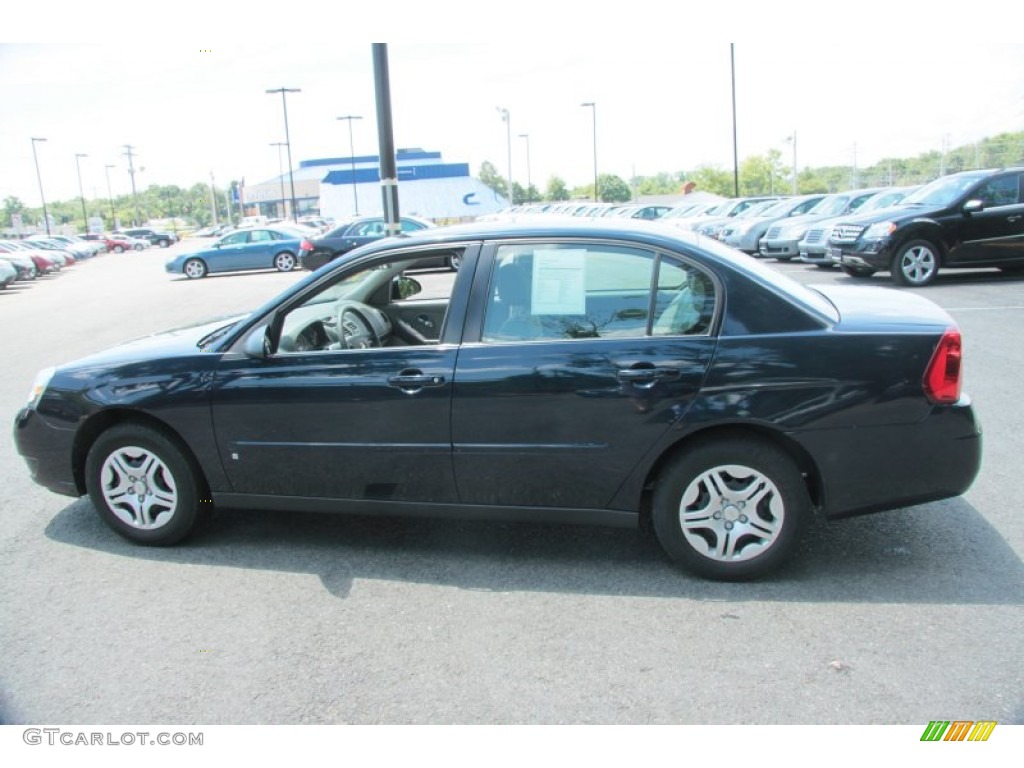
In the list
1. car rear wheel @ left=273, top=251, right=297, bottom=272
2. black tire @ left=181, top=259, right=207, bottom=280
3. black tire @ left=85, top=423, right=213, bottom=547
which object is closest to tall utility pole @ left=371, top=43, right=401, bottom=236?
black tire @ left=85, top=423, right=213, bottom=547

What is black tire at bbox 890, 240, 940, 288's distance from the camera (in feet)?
42.9

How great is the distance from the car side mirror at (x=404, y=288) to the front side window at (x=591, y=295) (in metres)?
1.35

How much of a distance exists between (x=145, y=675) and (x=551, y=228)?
2.55m

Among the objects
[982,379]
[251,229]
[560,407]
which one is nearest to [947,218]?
[982,379]

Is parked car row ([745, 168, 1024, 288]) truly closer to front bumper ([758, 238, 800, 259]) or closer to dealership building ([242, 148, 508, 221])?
front bumper ([758, 238, 800, 259])

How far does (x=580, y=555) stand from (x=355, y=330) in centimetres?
168

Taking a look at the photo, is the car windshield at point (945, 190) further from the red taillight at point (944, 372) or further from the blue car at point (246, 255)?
the blue car at point (246, 255)

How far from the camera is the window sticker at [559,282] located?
3.80 meters

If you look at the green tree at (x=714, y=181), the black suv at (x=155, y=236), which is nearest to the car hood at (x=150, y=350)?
the black suv at (x=155, y=236)

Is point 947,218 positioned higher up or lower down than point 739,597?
higher up

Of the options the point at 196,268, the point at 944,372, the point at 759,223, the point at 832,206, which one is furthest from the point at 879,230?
the point at 196,268

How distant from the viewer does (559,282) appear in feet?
12.6

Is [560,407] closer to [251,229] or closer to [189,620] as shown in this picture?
[189,620]
